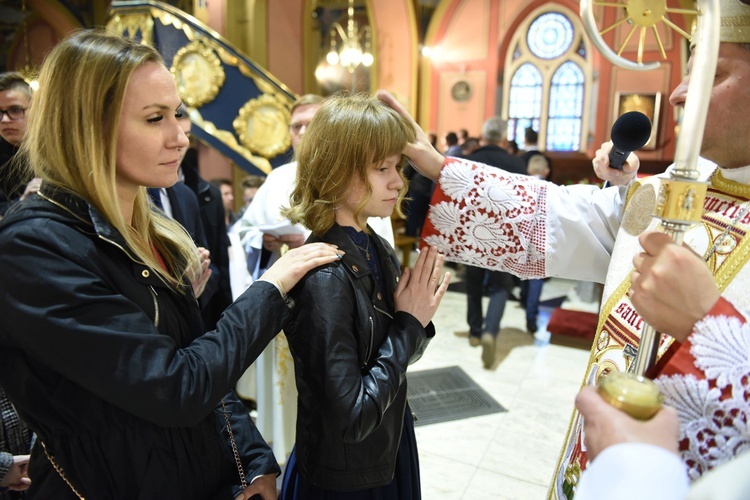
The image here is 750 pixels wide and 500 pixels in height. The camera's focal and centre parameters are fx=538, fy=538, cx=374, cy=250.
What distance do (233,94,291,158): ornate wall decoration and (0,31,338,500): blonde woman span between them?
3.81 meters

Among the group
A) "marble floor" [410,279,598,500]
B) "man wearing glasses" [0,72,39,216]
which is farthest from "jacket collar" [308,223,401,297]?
"man wearing glasses" [0,72,39,216]

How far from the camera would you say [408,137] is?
1.45 meters

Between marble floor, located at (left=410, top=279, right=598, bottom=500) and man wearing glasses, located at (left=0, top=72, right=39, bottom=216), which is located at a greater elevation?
man wearing glasses, located at (left=0, top=72, right=39, bottom=216)

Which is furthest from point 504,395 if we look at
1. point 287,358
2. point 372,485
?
point 372,485

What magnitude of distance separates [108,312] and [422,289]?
727 millimetres

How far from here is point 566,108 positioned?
13.3 meters

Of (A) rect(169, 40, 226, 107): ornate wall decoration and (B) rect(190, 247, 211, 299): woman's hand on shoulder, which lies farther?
(A) rect(169, 40, 226, 107): ornate wall decoration

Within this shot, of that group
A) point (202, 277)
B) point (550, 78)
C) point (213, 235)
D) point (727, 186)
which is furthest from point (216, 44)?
point (550, 78)

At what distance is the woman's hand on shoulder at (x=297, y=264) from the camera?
120 centimetres

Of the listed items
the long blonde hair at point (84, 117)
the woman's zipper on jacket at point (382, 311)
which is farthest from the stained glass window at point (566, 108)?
the long blonde hair at point (84, 117)

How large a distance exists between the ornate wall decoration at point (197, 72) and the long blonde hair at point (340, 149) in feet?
12.9

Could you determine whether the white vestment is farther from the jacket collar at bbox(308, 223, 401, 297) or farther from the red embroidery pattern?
the jacket collar at bbox(308, 223, 401, 297)

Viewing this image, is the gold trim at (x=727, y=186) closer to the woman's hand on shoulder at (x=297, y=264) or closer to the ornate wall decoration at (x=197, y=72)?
the woman's hand on shoulder at (x=297, y=264)

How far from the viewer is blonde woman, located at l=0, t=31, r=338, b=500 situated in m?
0.93
